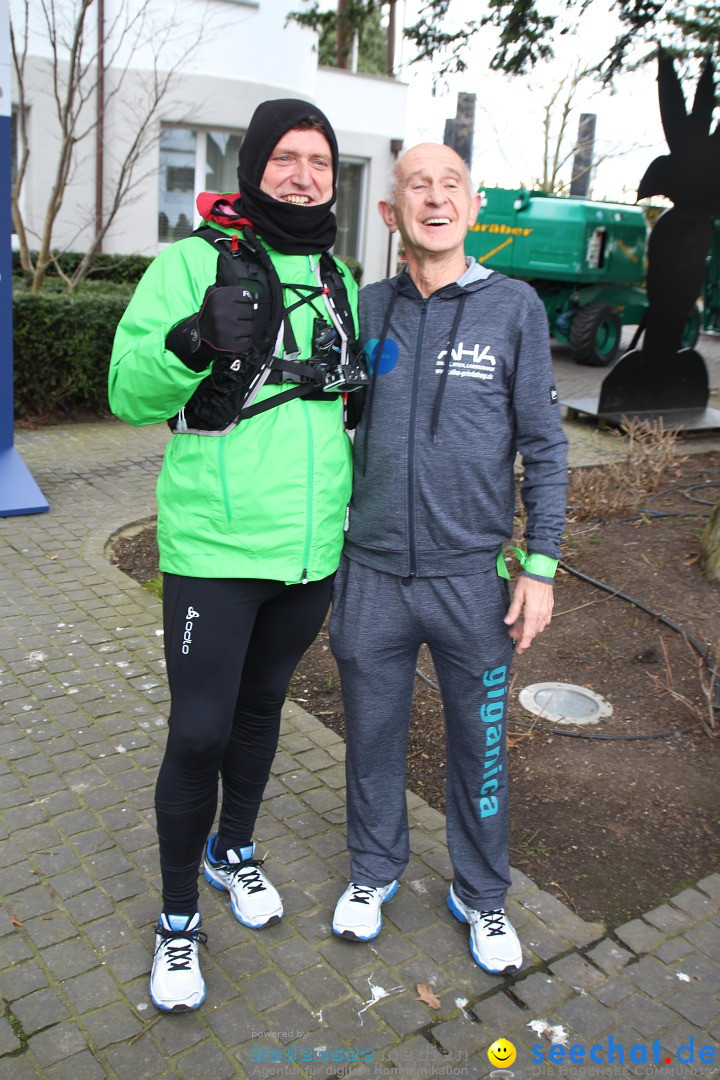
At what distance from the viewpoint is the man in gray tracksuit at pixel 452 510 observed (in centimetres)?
237

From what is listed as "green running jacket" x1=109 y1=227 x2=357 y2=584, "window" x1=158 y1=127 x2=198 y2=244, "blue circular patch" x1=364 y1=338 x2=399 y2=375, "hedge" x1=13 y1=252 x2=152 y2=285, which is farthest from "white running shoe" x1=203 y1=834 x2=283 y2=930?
"window" x1=158 y1=127 x2=198 y2=244

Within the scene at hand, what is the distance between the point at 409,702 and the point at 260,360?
1.04 m

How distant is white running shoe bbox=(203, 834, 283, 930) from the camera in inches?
107

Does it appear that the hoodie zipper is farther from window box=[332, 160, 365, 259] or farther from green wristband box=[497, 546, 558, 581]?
window box=[332, 160, 365, 259]

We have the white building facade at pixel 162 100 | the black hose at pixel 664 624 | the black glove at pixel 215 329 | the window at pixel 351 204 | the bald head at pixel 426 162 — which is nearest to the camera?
the black glove at pixel 215 329

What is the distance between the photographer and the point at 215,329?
2.03 meters

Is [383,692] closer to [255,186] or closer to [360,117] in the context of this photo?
[255,186]

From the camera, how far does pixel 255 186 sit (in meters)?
2.25

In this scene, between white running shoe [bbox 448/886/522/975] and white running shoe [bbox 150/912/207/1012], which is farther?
white running shoe [bbox 448/886/522/975]

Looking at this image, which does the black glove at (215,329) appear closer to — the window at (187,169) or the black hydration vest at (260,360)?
the black hydration vest at (260,360)

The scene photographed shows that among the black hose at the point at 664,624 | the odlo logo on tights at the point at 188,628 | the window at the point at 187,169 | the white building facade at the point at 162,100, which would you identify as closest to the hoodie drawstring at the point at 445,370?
the odlo logo on tights at the point at 188,628

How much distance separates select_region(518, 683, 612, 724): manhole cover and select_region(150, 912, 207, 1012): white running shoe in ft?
6.16

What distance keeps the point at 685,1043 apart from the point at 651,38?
693 cm
